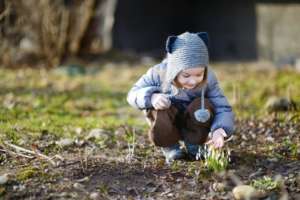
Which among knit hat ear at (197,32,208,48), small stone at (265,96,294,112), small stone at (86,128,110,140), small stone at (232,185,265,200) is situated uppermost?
knit hat ear at (197,32,208,48)

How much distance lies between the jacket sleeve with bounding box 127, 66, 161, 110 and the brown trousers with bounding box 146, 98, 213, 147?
85mm

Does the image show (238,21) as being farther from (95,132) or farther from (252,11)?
(95,132)

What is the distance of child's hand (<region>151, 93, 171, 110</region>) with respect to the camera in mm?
3730

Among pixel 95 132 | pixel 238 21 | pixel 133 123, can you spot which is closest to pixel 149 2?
pixel 238 21

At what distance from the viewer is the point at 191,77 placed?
3.74 m

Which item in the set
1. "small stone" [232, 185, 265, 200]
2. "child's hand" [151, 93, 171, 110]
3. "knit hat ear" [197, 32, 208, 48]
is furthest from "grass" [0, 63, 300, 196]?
"knit hat ear" [197, 32, 208, 48]

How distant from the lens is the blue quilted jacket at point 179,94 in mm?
3818

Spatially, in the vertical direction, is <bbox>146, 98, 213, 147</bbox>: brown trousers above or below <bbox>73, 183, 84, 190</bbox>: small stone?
above

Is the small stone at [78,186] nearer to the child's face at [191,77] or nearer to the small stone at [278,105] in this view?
the child's face at [191,77]

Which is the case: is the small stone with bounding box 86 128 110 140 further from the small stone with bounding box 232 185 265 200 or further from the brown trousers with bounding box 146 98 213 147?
the small stone with bounding box 232 185 265 200

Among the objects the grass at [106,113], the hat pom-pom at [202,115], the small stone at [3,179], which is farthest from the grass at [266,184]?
the small stone at [3,179]

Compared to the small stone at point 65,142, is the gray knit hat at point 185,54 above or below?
above

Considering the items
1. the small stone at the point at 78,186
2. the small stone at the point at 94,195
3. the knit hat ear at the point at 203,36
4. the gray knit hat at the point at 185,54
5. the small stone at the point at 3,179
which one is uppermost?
the knit hat ear at the point at 203,36

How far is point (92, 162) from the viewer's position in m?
3.82
